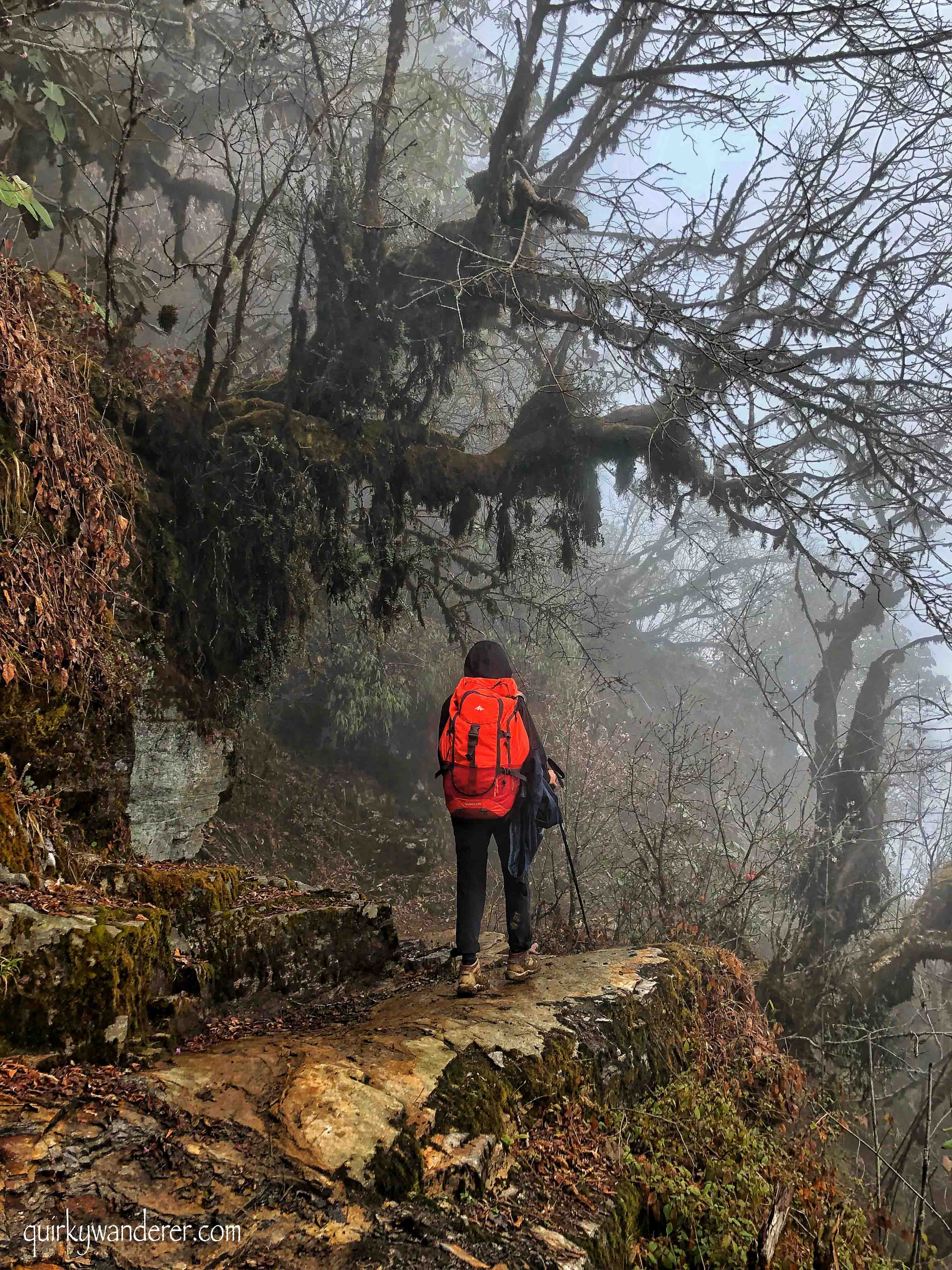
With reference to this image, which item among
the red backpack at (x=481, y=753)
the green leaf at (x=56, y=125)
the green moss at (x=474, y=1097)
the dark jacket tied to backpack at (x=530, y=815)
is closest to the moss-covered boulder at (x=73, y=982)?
the green moss at (x=474, y=1097)

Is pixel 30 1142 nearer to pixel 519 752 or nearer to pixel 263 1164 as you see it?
pixel 263 1164

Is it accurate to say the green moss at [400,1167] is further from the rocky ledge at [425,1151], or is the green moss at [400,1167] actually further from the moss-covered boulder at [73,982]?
the moss-covered boulder at [73,982]

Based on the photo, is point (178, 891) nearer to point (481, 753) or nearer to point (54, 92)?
point (481, 753)

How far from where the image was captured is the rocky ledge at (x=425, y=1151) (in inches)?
81.5

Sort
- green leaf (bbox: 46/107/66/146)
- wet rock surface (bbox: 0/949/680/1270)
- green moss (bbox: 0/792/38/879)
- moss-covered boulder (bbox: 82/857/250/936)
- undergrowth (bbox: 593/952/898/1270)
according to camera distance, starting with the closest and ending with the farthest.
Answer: wet rock surface (bbox: 0/949/680/1270) → undergrowth (bbox: 593/952/898/1270) → green moss (bbox: 0/792/38/879) → moss-covered boulder (bbox: 82/857/250/936) → green leaf (bbox: 46/107/66/146)

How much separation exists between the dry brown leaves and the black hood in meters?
2.57

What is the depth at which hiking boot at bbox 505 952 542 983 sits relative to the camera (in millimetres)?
4648

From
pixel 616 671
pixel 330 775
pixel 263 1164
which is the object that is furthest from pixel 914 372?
pixel 616 671

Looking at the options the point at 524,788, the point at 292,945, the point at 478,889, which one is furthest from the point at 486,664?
the point at 292,945

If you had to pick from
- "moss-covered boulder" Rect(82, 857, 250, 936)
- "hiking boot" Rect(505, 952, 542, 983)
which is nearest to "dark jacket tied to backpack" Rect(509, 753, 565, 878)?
"hiking boot" Rect(505, 952, 542, 983)

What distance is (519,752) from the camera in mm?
4504

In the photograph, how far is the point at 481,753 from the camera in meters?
4.38

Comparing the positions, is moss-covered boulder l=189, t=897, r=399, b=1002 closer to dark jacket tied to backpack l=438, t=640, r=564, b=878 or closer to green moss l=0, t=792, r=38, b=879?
green moss l=0, t=792, r=38, b=879

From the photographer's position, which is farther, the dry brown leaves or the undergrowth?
the dry brown leaves
